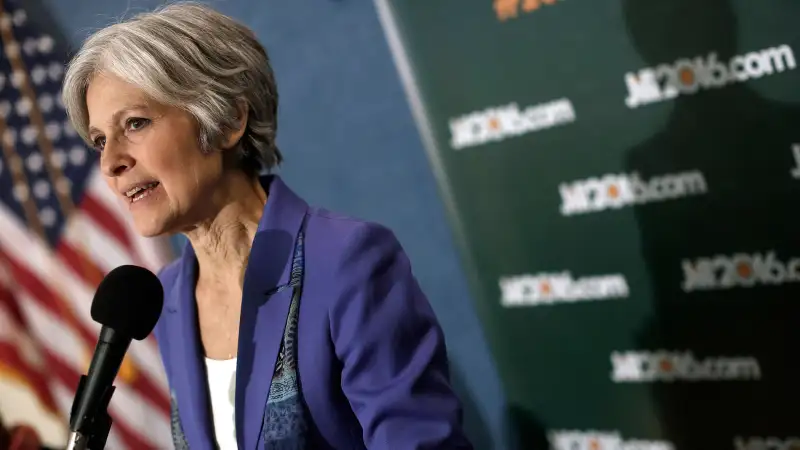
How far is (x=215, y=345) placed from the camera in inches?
49.8

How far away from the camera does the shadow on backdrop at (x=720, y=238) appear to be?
153 cm

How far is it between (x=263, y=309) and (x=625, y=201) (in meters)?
0.98

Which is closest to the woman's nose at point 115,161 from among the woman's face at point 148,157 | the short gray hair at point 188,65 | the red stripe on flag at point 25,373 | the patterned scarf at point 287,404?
the woman's face at point 148,157

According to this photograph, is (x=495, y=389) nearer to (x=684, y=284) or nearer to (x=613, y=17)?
(x=684, y=284)

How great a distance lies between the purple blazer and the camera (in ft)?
3.34

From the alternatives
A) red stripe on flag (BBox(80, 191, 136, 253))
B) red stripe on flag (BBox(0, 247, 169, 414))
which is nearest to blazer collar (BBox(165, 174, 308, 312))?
red stripe on flag (BBox(80, 191, 136, 253))

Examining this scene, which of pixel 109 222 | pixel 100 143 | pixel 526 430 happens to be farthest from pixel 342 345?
pixel 109 222

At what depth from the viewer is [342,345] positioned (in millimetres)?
1062

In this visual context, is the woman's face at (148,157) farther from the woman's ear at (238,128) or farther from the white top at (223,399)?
the white top at (223,399)

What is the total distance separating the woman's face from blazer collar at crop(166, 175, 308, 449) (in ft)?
0.45

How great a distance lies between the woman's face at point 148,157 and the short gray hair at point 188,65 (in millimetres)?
23

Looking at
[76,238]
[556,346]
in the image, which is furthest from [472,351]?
[76,238]

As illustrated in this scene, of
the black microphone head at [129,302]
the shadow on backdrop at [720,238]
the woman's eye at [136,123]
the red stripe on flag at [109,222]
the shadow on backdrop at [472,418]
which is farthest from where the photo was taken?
the red stripe on flag at [109,222]

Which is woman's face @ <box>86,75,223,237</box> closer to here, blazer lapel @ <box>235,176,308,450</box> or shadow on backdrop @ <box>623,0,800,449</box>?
blazer lapel @ <box>235,176,308,450</box>
